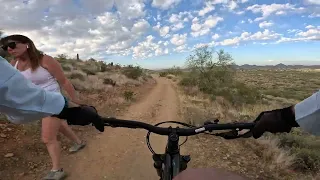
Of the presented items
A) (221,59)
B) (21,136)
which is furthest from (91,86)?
(221,59)

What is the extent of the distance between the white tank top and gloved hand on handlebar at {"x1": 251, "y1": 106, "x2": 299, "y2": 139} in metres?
3.15

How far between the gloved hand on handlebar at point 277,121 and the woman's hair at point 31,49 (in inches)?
126

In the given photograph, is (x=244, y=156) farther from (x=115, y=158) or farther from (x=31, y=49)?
(x=31, y=49)

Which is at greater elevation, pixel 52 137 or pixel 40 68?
pixel 40 68

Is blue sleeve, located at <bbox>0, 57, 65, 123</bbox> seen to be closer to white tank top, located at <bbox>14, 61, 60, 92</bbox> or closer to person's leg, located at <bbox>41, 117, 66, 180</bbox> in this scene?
white tank top, located at <bbox>14, 61, 60, 92</bbox>

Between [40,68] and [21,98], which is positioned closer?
[21,98]

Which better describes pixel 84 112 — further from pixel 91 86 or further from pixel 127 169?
pixel 91 86

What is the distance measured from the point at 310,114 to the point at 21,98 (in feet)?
4.35

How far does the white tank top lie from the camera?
4.17 m

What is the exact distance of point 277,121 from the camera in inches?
68.5

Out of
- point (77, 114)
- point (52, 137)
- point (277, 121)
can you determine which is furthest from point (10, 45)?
point (277, 121)

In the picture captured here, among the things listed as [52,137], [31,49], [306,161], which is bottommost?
[306,161]

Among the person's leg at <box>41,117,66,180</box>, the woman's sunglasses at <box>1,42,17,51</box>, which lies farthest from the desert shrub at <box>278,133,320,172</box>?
the woman's sunglasses at <box>1,42,17,51</box>

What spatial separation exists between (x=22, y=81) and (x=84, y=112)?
0.61 meters
